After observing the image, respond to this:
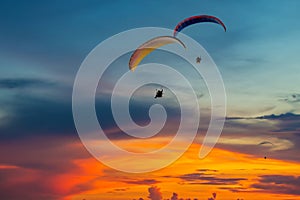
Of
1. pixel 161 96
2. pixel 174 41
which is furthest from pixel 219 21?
pixel 161 96

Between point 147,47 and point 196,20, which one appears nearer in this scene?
point 196,20

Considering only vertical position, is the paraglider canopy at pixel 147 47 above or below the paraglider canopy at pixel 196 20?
below

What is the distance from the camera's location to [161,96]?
82.8 metres

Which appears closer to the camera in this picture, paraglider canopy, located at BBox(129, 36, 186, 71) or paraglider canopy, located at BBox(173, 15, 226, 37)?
paraglider canopy, located at BBox(173, 15, 226, 37)

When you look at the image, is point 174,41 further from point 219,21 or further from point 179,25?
point 219,21

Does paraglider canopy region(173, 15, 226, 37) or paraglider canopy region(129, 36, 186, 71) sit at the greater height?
paraglider canopy region(173, 15, 226, 37)

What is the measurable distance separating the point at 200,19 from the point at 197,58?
7.26m

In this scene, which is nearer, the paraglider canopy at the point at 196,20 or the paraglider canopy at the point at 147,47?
the paraglider canopy at the point at 196,20

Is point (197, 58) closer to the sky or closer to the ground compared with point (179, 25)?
closer to the ground

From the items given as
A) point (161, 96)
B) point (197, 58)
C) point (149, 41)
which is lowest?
point (161, 96)

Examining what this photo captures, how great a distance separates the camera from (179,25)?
274 feet

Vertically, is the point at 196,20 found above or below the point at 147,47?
above

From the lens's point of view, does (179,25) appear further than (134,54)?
No

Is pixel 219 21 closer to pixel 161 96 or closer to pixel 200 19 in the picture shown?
pixel 200 19
